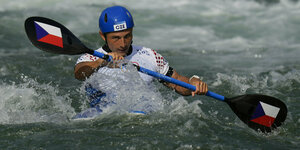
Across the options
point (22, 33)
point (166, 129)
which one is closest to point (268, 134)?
point (166, 129)

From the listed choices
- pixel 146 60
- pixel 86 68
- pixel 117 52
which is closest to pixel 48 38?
pixel 86 68

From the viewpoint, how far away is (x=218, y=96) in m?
4.72

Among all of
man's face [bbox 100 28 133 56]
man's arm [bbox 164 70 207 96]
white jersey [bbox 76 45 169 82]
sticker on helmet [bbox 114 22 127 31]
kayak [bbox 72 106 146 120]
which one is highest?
sticker on helmet [bbox 114 22 127 31]

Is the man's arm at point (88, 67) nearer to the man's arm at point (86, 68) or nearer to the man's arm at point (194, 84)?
the man's arm at point (86, 68)

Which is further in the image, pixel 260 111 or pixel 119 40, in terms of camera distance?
pixel 260 111

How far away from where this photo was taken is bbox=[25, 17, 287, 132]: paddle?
466cm

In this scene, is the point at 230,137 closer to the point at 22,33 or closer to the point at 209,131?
the point at 209,131

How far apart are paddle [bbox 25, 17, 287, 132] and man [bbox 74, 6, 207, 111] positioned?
0.15 m

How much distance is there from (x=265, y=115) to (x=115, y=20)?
1.72 metres

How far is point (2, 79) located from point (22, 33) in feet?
12.4

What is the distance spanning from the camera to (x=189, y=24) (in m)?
13.1

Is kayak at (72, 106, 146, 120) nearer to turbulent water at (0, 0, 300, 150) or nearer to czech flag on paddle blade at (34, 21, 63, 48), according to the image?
turbulent water at (0, 0, 300, 150)

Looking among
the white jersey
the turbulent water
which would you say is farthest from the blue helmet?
the turbulent water

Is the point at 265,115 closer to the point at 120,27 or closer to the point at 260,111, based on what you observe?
the point at 260,111
